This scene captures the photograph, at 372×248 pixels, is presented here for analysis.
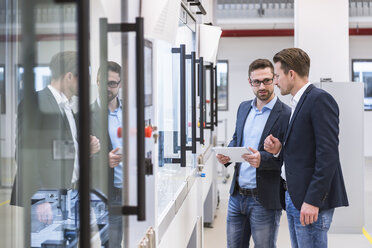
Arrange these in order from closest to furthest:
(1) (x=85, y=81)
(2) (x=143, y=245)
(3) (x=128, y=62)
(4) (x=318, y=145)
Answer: (1) (x=85, y=81) → (3) (x=128, y=62) → (2) (x=143, y=245) → (4) (x=318, y=145)

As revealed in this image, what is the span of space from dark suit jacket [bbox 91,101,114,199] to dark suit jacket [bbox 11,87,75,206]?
247 millimetres

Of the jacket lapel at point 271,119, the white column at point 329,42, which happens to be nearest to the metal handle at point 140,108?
the jacket lapel at point 271,119

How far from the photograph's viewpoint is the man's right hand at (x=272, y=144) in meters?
3.46

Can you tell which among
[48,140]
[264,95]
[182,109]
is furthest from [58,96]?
[264,95]

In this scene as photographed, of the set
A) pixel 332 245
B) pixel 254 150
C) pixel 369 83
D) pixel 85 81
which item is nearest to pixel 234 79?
pixel 369 83

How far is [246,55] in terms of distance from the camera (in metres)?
14.1

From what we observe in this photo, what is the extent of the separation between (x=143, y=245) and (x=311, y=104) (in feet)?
4.53

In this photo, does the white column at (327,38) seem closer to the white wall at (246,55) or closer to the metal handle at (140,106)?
the metal handle at (140,106)

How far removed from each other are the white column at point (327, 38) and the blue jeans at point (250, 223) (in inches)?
134

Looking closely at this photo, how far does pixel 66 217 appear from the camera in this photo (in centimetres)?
249

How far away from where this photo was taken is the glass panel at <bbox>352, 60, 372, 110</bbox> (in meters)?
14.1

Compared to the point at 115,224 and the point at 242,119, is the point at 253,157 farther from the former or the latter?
the point at 115,224

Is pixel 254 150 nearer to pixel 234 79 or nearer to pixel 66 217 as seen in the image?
pixel 66 217

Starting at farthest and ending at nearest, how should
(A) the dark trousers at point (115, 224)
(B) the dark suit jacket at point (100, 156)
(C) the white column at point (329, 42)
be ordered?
1. (C) the white column at point (329, 42)
2. (A) the dark trousers at point (115, 224)
3. (B) the dark suit jacket at point (100, 156)
